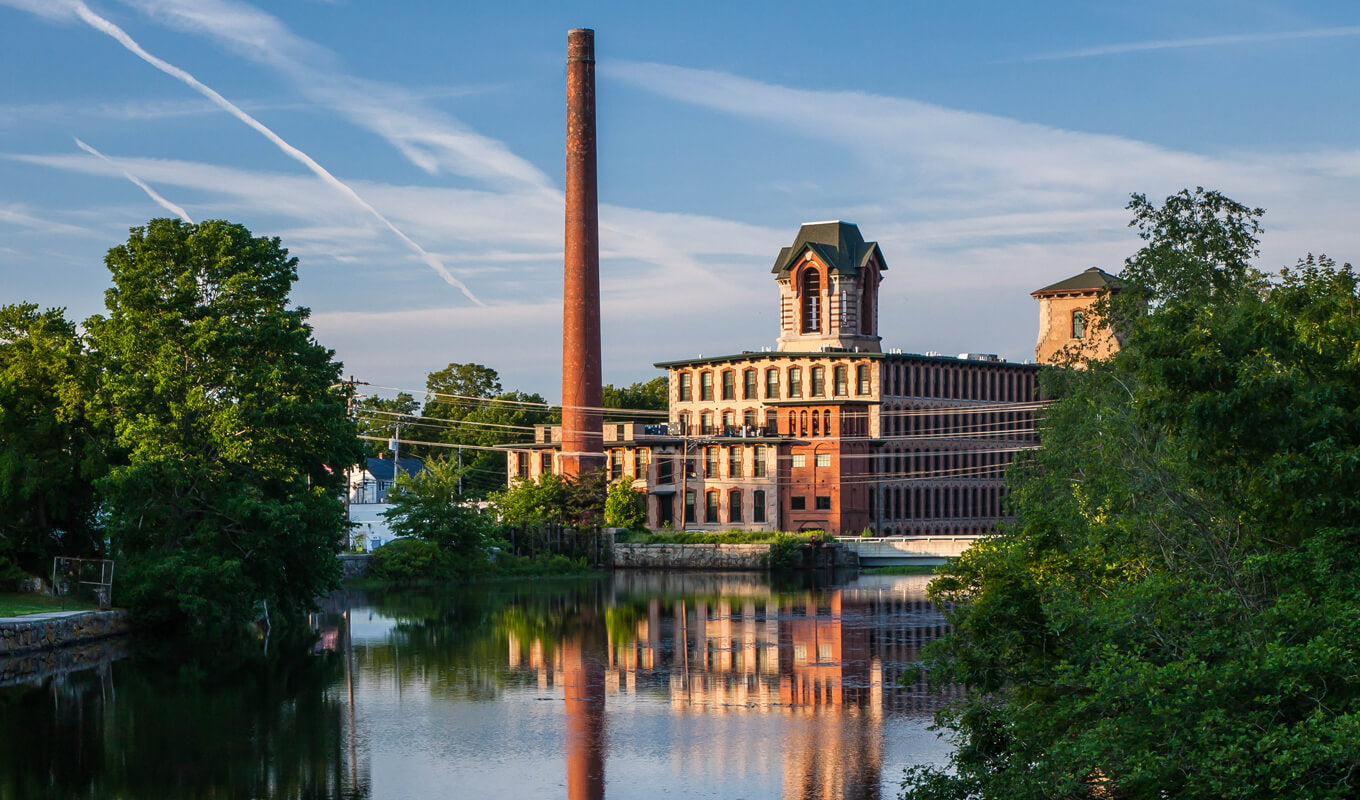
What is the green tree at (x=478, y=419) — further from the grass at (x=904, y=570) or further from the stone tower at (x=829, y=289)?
the grass at (x=904, y=570)

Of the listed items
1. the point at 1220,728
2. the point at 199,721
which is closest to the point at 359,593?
the point at 199,721

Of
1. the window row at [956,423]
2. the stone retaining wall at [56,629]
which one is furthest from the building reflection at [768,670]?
the window row at [956,423]

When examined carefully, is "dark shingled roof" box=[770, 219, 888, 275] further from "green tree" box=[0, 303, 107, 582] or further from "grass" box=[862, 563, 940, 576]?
"green tree" box=[0, 303, 107, 582]

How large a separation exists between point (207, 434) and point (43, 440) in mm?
5541

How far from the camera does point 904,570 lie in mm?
87875

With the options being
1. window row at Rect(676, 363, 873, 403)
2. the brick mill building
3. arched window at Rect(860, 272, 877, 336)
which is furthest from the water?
arched window at Rect(860, 272, 877, 336)

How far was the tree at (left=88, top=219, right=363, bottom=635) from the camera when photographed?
44.8 metres

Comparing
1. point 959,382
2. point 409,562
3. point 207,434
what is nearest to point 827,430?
point 959,382

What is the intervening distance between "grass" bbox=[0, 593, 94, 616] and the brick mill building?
177ft

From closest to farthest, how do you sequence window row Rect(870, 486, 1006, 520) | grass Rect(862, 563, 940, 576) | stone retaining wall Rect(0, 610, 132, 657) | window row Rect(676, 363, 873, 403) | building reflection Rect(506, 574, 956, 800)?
building reflection Rect(506, 574, 956, 800), stone retaining wall Rect(0, 610, 132, 657), grass Rect(862, 563, 940, 576), window row Rect(676, 363, 873, 403), window row Rect(870, 486, 1006, 520)

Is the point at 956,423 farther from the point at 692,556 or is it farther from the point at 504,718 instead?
the point at 504,718

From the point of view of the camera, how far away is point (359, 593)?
6881cm

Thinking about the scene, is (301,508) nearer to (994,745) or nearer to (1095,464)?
(1095,464)

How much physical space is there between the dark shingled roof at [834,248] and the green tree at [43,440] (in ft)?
214
